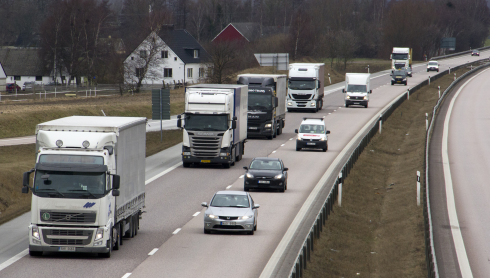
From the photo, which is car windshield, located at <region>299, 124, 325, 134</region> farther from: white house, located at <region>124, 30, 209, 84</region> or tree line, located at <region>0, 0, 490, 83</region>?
white house, located at <region>124, 30, 209, 84</region>

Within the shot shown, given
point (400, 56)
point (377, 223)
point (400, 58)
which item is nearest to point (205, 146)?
point (377, 223)

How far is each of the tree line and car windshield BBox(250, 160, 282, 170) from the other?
3569 centimetres

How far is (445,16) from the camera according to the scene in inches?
7072

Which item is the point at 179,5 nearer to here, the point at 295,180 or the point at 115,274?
the point at 295,180

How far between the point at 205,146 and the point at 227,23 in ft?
418

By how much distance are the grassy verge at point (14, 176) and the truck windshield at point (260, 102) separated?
5740 mm

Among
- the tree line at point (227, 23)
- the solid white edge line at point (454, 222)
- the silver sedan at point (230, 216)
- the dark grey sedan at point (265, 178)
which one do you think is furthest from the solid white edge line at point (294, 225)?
the tree line at point (227, 23)

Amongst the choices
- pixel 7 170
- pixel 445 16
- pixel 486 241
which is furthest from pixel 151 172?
pixel 445 16

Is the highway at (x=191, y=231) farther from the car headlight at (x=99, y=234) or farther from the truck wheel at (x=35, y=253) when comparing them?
the car headlight at (x=99, y=234)

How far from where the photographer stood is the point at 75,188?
16344mm

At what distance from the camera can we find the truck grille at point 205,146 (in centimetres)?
3262

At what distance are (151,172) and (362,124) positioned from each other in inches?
967

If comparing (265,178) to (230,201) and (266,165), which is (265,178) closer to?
(266,165)

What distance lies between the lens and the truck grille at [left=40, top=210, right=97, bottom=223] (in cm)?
1625
